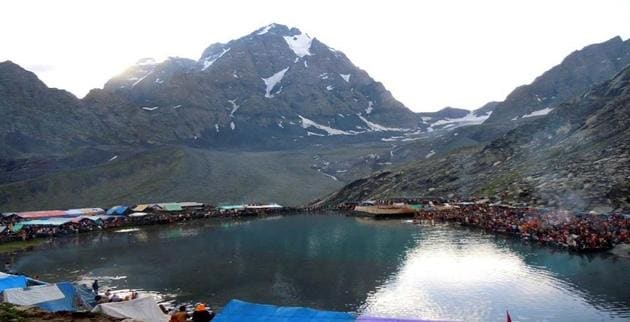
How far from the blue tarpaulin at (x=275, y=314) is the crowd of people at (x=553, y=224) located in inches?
1496

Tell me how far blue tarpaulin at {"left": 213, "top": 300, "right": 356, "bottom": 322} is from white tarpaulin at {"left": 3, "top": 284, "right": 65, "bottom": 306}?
1462 centimetres

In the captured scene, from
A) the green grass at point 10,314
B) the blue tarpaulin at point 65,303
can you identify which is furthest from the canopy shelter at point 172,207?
the green grass at point 10,314

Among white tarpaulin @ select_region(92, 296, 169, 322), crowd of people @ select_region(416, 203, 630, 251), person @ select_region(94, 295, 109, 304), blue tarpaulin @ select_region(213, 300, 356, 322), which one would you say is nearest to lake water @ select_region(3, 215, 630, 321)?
crowd of people @ select_region(416, 203, 630, 251)

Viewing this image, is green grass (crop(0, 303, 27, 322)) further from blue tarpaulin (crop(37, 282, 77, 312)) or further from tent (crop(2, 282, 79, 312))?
blue tarpaulin (crop(37, 282, 77, 312))

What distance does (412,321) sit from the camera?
2252 centimetres

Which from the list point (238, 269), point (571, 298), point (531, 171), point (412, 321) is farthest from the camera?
point (531, 171)

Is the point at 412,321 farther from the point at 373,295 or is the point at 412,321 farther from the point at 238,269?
the point at 238,269

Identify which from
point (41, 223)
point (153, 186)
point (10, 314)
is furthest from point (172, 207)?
point (10, 314)

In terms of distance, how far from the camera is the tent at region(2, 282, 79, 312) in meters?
30.4

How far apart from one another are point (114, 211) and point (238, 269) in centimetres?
7863

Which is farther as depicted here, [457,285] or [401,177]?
[401,177]

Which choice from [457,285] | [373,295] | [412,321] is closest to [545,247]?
[457,285]

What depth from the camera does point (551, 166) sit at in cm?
8906

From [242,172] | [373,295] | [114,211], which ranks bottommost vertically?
[373,295]
